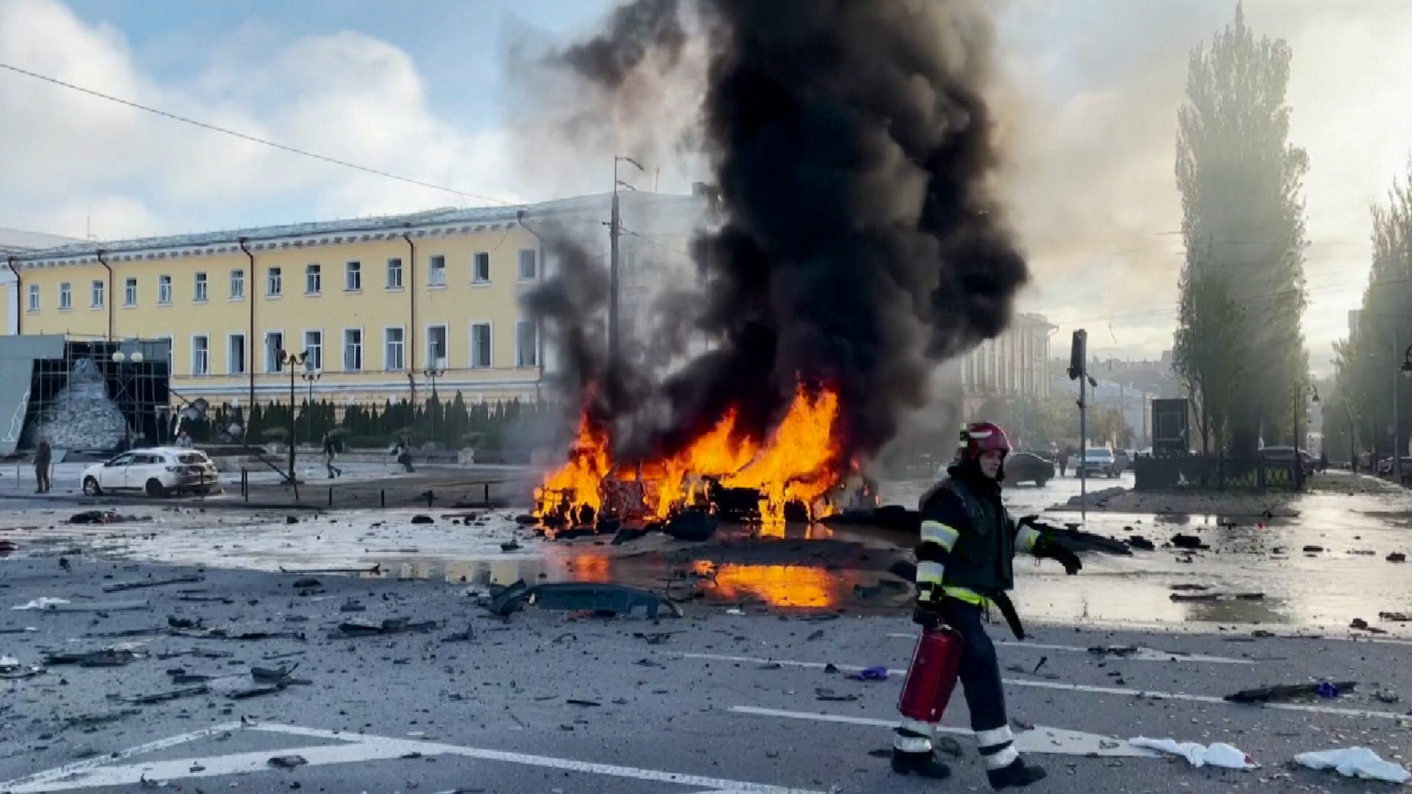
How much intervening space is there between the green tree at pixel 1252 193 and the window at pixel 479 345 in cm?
2915

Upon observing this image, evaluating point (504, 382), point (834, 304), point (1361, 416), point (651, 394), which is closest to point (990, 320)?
point (834, 304)

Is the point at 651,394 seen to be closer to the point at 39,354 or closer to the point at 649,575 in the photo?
the point at 649,575

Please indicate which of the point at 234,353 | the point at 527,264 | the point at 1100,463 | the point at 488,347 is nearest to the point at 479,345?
the point at 488,347

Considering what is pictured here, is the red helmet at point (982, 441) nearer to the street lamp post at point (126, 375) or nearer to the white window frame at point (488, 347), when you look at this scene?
the white window frame at point (488, 347)

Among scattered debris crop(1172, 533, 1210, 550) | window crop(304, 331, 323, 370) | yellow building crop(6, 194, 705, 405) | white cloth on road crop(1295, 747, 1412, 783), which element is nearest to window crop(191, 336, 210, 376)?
yellow building crop(6, 194, 705, 405)

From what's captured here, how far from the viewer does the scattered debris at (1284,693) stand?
6953mm

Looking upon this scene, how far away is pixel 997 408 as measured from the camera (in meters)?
60.0

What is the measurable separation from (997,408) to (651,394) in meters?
38.5

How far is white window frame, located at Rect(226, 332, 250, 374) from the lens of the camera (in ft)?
189

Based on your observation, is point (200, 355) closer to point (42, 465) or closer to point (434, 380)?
point (434, 380)

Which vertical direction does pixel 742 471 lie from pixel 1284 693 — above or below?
above

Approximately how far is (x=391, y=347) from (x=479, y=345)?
15.4 ft

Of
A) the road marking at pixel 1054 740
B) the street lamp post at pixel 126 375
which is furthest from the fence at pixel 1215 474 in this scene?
the street lamp post at pixel 126 375

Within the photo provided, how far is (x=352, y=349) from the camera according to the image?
5528cm
